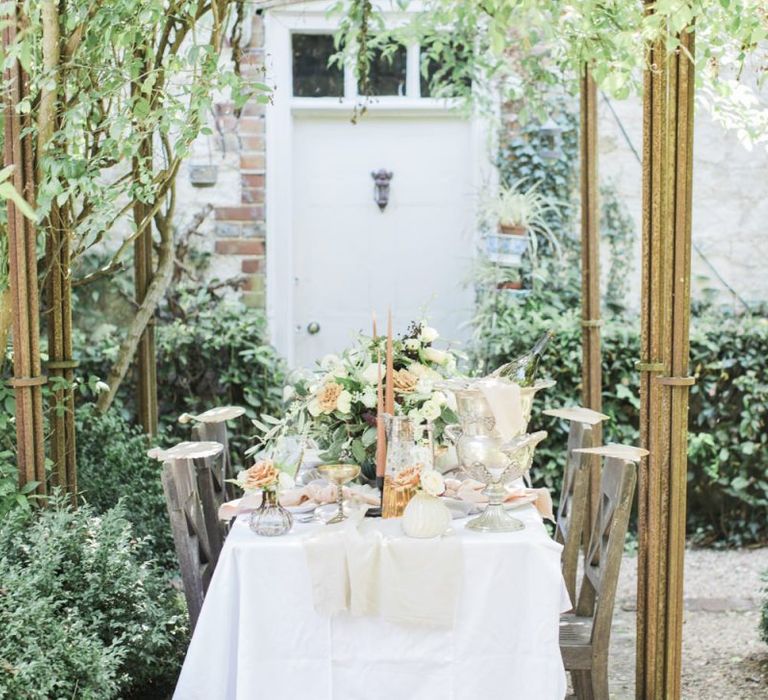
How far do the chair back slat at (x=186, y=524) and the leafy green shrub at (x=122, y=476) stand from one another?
1513mm

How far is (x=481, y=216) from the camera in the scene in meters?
6.32

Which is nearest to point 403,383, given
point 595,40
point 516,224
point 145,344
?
point 595,40

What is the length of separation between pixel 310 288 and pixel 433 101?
1339 mm

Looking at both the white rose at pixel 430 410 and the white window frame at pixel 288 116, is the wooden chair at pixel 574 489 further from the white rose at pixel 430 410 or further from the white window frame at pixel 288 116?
the white window frame at pixel 288 116

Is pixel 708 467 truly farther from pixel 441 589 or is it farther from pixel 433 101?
pixel 441 589

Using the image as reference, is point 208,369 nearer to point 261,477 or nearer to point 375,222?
point 375,222

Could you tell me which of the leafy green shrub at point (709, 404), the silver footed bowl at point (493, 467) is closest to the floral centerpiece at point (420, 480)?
the silver footed bowl at point (493, 467)

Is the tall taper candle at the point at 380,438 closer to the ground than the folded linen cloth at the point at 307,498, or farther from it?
farther from it

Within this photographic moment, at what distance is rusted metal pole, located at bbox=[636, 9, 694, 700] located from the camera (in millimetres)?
3230

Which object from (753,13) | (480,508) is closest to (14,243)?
(480,508)

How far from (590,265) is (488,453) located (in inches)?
85.3

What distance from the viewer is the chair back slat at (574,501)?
11.8 feet

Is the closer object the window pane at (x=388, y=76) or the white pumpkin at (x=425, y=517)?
the white pumpkin at (x=425, y=517)

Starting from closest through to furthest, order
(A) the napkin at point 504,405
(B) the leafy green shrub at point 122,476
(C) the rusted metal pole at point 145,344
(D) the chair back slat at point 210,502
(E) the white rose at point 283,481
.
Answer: (E) the white rose at point 283,481
(A) the napkin at point 504,405
(D) the chair back slat at point 210,502
(B) the leafy green shrub at point 122,476
(C) the rusted metal pole at point 145,344
